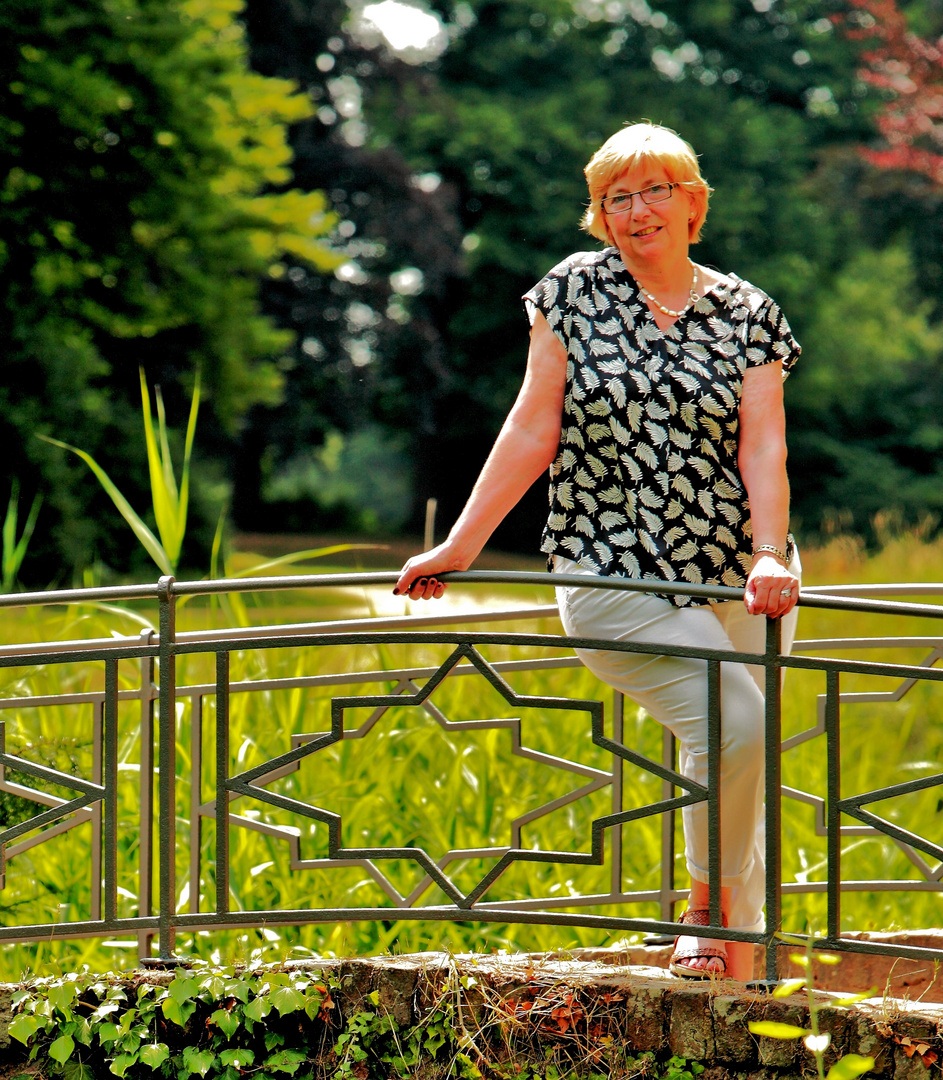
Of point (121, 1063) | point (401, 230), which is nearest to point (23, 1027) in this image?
point (121, 1063)

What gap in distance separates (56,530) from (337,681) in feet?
25.3

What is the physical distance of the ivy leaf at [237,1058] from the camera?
256 centimetres

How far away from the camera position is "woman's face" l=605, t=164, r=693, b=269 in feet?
8.14

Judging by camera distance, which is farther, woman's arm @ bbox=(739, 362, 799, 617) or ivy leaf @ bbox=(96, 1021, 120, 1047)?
ivy leaf @ bbox=(96, 1021, 120, 1047)

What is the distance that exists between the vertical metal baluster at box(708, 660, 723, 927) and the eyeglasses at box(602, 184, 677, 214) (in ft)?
3.00

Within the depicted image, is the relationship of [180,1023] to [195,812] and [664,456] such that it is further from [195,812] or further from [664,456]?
[664,456]

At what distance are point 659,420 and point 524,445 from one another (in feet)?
0.90

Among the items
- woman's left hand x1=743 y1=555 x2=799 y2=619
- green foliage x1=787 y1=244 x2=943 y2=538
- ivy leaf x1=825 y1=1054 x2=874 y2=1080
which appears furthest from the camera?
green foliage x1=787 y1=244 x2=943 y2=538

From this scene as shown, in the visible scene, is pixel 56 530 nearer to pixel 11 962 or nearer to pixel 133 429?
pixel 133 429

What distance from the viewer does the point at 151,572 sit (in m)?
11.4

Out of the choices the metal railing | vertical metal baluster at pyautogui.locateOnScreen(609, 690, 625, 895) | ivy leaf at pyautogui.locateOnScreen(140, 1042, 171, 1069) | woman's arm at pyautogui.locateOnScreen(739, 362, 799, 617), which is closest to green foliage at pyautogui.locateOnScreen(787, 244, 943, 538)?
vertical metal baluster at pyautogui.locateOnScreen(609, 690, 625, 895)

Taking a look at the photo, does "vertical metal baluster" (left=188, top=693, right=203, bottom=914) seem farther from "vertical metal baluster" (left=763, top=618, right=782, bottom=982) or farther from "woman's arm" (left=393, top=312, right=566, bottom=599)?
"vertical metal baluster" (left=763, top=618, right=782, bottom=982)

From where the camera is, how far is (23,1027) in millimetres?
2553

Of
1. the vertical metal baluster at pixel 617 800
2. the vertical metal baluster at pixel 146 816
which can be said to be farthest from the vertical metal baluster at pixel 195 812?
the vertical metal baluster at pixel 617 800
